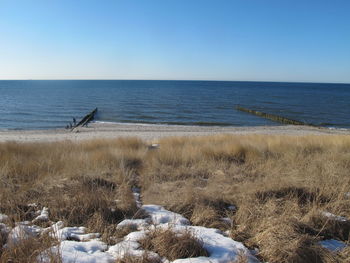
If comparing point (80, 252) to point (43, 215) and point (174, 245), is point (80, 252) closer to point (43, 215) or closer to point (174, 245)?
point (174, 245)

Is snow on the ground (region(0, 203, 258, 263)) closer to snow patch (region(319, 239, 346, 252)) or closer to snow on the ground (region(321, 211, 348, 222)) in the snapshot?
snow patch (region(319, 239, 346, 252))

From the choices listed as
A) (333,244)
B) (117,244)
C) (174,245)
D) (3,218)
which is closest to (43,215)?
(3,218)

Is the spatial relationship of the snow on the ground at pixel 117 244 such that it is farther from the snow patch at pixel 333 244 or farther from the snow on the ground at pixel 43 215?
the snow patch at pixel 333 244

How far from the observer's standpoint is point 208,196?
430 centimetres

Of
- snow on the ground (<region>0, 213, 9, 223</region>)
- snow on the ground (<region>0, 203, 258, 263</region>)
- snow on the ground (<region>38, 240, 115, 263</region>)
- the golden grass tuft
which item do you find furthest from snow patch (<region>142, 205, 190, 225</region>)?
snow on the ground (<region>0, 213, 9, 223</region>)

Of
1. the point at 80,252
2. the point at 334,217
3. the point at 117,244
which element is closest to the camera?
the point at 80,252

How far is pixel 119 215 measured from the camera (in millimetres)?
3783

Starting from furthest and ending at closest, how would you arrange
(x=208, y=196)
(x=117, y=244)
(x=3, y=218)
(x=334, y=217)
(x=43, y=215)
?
1. (x=208, y=196)
2. (x=43, y=215)
3. (x=334, y=217)
4. (x=3, y=218)
5. (x=117, y=244)

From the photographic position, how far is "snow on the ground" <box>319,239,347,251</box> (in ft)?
9.72

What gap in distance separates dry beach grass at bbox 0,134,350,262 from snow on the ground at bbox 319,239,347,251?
96 mm

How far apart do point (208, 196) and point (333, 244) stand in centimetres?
199

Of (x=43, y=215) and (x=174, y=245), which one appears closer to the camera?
(x=174, y=245)

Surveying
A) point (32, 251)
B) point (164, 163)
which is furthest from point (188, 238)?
point (164, 163)

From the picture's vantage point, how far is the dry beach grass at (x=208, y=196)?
3.02 metres
